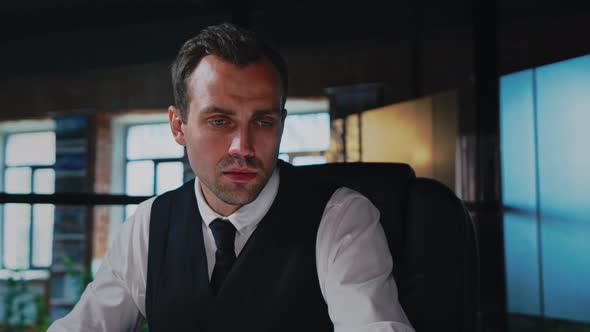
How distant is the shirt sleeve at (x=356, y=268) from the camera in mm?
847

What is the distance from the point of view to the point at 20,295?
743cm

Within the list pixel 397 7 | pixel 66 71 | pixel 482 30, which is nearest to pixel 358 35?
pixel 397 7

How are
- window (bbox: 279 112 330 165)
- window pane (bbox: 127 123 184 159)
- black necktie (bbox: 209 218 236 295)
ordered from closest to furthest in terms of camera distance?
black necktie (bbox: 209 218 236 295)
window (bbox: 279 112 330 165)
window pane (bbox: 127 123 184 159)

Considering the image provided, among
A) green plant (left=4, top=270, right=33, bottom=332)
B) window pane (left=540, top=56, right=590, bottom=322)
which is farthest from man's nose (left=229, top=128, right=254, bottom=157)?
green plant (left=4, top=270, right=33, bottom=332)

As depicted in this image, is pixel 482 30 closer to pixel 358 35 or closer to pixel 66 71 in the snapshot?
pixel 358 35

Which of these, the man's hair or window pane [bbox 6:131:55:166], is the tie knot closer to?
the man's hair

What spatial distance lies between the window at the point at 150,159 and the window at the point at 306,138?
1.59m

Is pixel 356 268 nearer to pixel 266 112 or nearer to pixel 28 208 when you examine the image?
pixel 266 112

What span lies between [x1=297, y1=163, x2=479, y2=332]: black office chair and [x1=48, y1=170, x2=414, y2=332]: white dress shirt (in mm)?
61

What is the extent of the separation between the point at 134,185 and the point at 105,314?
23.3ft

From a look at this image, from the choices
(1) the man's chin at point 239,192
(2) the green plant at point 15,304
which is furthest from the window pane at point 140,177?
(1) the man's chin at point 239,192

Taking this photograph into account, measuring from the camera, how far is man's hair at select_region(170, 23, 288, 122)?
0.93 meters

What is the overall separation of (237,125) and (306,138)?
607 cm

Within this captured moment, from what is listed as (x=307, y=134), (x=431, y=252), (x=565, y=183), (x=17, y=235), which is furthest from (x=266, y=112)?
(x=17, y=235)
